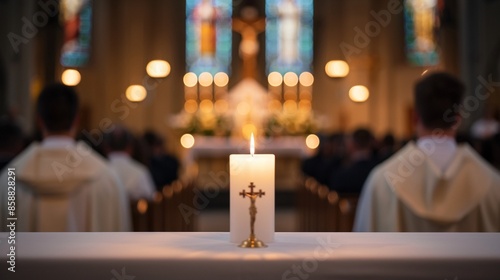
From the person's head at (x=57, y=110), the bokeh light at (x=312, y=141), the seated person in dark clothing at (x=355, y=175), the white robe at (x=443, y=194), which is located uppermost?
the person's head at (x=57, y=110)

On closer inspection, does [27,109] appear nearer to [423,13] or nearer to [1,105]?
[1,105]

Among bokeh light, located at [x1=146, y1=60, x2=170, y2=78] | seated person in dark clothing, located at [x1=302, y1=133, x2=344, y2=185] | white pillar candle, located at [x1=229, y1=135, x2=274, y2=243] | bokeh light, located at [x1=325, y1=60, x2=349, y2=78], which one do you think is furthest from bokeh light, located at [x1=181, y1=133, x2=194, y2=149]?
white pillar candle, located at [x1=229, y1=135, x2=274, y2=243]

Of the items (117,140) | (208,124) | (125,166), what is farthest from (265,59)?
(125,166)

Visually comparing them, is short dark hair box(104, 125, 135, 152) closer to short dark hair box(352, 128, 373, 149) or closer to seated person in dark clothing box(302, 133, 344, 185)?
short dark hair box(352, 128, 373, 149)

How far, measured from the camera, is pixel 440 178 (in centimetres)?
339

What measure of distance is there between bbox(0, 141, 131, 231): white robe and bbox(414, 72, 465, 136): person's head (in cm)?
159

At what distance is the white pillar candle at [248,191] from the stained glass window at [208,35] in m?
20.0

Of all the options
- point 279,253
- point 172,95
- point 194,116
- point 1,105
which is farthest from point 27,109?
point 279,253

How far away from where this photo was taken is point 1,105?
52.2 feet

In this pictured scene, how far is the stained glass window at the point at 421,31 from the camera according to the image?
20.6m

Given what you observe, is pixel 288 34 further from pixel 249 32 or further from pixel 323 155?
pixel 323 155

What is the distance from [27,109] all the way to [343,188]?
1036cm

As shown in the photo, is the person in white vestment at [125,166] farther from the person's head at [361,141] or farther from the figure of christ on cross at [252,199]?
the figure of christ on cross at [252,199]

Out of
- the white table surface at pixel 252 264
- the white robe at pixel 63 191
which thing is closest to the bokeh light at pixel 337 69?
the white robe at pixel 63 191
